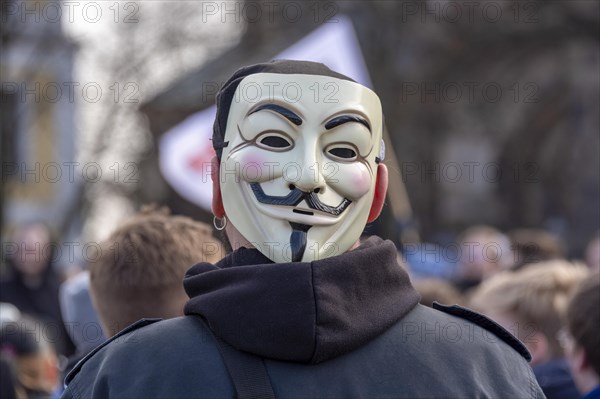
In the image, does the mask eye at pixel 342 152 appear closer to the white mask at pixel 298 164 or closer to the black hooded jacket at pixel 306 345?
the white mask at pixel 298 164

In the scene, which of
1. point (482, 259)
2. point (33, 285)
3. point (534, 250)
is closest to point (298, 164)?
point (534, 250)

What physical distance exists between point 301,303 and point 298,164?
395mm

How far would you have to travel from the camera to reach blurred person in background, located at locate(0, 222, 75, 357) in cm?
659

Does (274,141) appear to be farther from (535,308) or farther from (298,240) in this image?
(535,308)

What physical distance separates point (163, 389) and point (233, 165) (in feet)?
1.94

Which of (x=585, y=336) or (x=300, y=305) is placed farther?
(x=585, y=336)

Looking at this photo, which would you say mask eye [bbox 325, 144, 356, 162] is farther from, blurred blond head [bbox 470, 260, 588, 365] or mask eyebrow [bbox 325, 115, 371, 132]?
blurred blond head [bbox 470, 260, 588, 365]

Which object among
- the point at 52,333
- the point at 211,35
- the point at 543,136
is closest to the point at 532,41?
the point at 543,136

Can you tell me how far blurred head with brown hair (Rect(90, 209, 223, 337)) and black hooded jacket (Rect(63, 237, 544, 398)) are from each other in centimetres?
77

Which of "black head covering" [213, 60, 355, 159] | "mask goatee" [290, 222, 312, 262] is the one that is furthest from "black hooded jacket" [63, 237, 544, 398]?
"black head covering" [213, 60, 355, 159]

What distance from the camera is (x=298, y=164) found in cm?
211

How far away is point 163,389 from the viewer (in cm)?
178

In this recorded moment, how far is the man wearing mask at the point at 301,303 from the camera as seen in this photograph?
181 cm

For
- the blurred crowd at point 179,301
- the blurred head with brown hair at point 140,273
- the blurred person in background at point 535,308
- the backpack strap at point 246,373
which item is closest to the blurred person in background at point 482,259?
the blurred crowd at point 179,301
